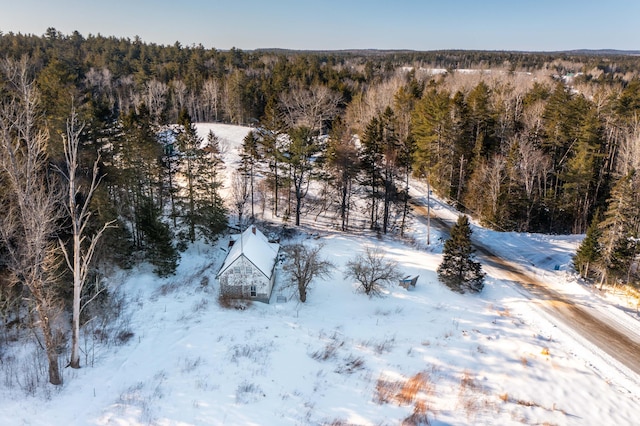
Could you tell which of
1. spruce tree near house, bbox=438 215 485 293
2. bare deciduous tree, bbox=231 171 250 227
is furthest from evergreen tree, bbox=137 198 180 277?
spruce tree near house, bbox=438 215 485 293

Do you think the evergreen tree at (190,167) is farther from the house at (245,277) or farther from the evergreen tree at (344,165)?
the evergreen tree at (344,165)

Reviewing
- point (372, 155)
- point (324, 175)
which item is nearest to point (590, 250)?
point (372, 155)

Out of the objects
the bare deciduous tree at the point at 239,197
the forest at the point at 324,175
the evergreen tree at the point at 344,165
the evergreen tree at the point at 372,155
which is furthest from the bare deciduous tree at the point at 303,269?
the evergreen tree at the point at 372,155

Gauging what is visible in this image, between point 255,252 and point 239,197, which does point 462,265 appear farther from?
point 239,197

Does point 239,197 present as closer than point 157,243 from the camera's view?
No

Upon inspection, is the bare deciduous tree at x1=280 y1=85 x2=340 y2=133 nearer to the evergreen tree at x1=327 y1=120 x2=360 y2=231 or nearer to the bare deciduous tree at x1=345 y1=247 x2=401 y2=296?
the evergreen tree at x1=327 y1=120 x2=360 y2=231
